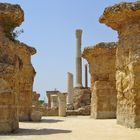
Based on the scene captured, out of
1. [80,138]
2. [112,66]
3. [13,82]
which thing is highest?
[112,66]

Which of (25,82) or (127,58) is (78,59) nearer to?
(25,82)

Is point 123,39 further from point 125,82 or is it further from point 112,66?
point 112,66

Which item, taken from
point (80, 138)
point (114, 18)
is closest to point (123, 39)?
point (114, 18)

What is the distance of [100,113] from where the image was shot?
22750 mm

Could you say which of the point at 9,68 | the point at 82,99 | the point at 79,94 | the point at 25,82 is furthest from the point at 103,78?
the point at 79,94

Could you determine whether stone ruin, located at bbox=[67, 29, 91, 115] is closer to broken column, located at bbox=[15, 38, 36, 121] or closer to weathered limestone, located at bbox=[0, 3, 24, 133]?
broken column, located at bbox=[15, 38, 36, 121]

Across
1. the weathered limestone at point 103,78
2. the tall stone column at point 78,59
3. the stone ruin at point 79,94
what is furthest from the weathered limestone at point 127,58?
the tall stone column at point 78,59

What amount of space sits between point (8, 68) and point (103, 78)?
11988mm

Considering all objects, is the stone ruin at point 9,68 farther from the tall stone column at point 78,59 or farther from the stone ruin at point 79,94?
the tall stone column at point 78,59

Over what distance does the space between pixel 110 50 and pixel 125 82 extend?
28.4 feet

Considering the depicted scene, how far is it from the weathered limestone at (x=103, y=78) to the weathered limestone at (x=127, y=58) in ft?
22.8

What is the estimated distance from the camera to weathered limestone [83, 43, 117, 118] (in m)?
22.8

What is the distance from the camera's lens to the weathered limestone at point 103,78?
2280 cm

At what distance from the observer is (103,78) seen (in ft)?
77.8
